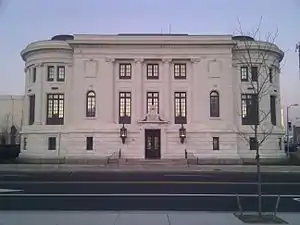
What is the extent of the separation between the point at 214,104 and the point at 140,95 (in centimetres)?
834

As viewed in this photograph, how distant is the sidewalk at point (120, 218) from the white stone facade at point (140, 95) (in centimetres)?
3546

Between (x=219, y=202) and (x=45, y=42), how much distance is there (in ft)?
130

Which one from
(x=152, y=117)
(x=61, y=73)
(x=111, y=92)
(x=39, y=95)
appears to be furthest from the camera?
(x=61, y=73)

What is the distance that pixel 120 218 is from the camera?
35.4 feet

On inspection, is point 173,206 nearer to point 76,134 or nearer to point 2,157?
point 76,134

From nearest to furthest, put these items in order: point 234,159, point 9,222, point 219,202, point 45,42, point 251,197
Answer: point 9,222
point 219,202
point 251,197
point 234,159
point 45,42

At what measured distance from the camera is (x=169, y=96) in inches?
1890

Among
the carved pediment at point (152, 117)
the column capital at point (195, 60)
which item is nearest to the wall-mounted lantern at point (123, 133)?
the carved pediment at point (152, 117)

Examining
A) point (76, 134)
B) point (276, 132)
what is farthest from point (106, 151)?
point (276, 132)

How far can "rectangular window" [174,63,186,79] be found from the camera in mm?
48894

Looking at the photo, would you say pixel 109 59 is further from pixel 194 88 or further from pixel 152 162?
pixel 152 162

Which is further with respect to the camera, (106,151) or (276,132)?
(276,132)

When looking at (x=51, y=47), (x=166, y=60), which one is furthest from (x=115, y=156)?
(x=51, y=47)

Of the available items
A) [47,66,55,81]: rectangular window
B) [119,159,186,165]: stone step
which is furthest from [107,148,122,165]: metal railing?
[47,66,55,81]: rectangular window
